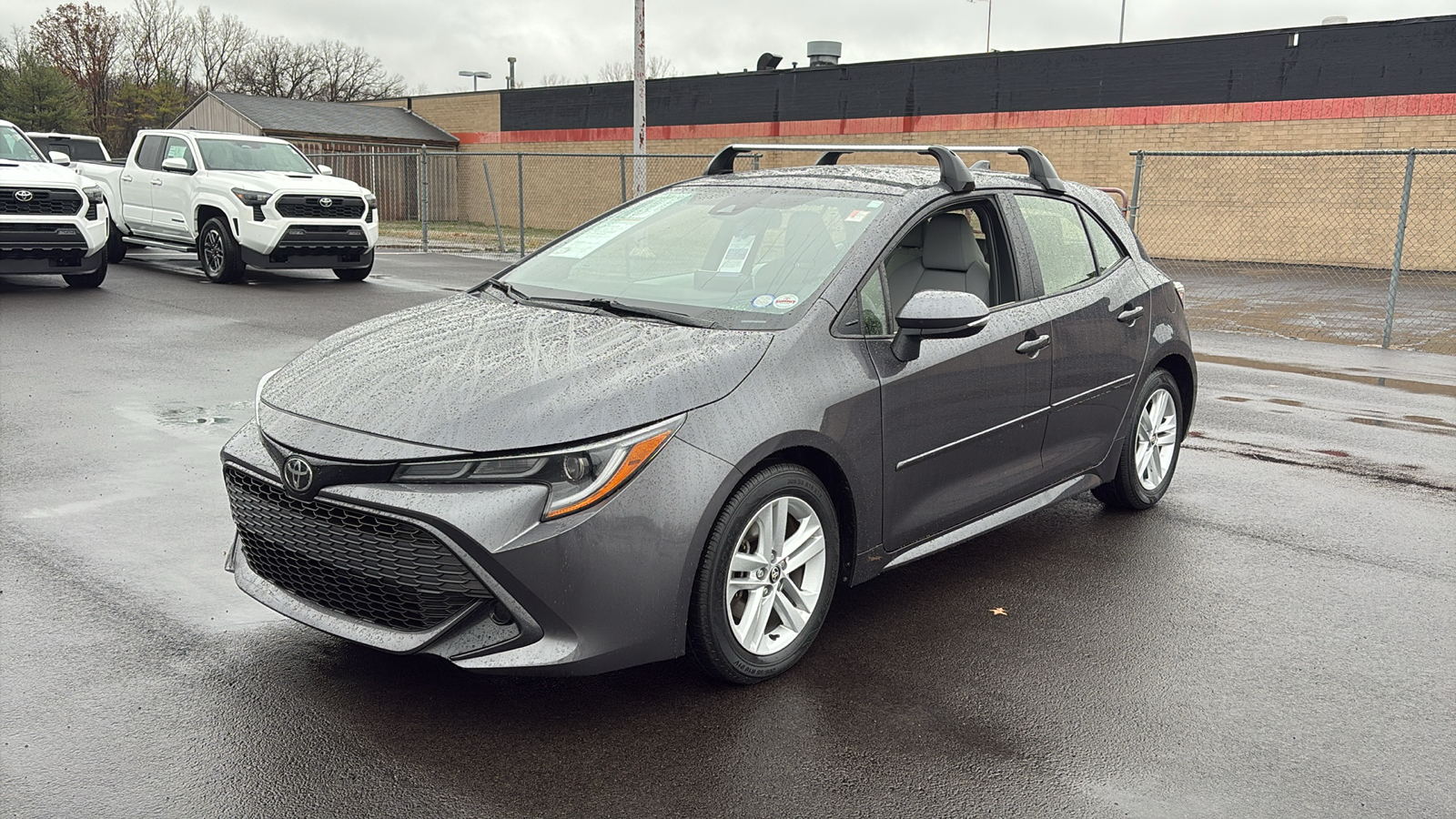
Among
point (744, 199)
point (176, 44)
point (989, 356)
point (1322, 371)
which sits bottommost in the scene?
point (1322, 371)

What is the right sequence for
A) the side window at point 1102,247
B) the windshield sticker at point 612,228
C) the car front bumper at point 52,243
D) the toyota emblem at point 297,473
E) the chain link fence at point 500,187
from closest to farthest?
the toyota emblem at point 297,473
the windshield sticker at point 612,228
the side window at point 1102,247
the car front bumper at point 52,243
the chain link fence at point 500,187

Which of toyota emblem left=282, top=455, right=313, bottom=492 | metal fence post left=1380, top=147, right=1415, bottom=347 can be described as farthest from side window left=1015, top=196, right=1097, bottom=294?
metal fence post left=1380, top=147, right=1415, bottom=347

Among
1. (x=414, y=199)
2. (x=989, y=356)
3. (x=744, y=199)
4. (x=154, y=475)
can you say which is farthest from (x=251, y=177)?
(x=414, y=199)

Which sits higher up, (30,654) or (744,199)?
(744,199)

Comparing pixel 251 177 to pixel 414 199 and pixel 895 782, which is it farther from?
pixel 414 199

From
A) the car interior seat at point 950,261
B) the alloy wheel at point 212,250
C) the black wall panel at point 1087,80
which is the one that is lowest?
the alloy wheel at point 212,250

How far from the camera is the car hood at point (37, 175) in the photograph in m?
13.0

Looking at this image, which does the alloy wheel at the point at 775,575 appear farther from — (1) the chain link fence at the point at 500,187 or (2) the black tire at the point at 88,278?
(1) the chain link fence at the point at 500,187

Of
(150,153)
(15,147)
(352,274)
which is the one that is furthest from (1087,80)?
(15,147)

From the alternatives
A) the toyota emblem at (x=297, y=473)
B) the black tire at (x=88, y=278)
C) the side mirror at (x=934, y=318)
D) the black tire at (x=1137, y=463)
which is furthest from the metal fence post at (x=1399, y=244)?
the black tire at (x=88, y=278)

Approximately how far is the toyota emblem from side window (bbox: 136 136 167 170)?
46.8 feet

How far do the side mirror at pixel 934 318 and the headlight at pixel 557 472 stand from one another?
1.23 meters

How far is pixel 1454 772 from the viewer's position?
11.0 ft

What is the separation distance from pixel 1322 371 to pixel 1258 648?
7.56 meters
